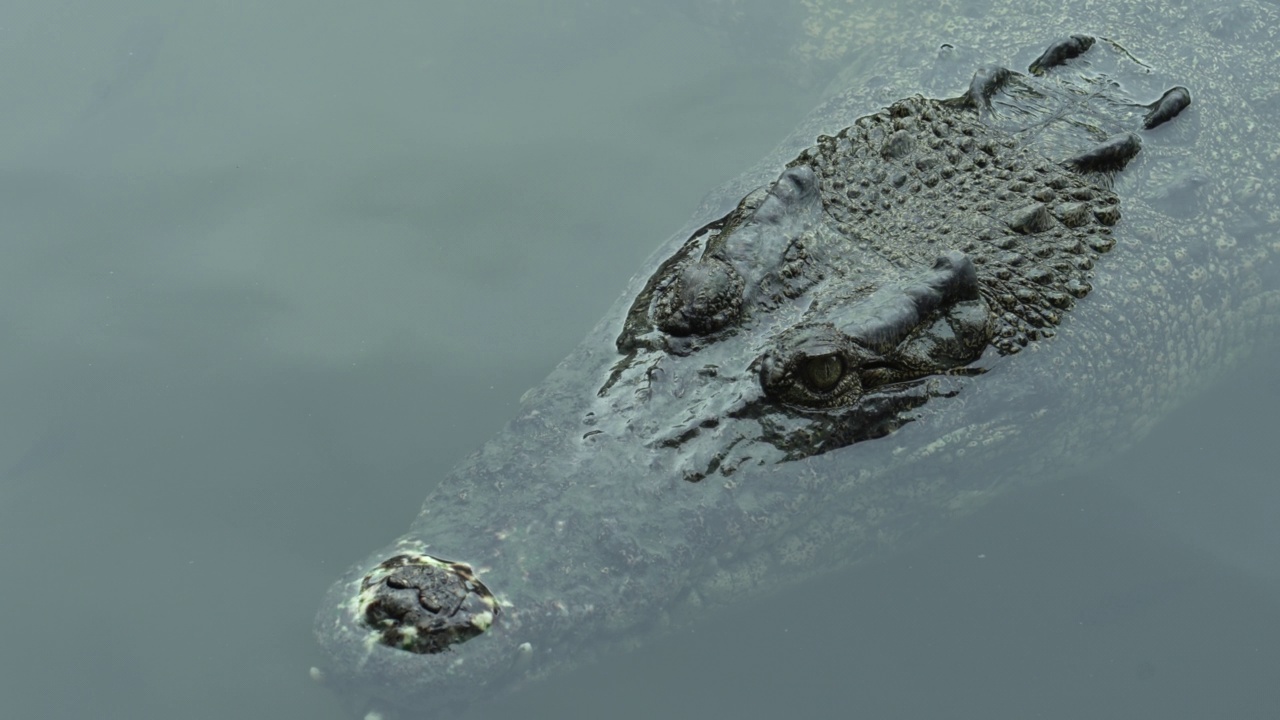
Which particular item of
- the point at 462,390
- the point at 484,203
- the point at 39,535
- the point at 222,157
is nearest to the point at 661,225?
the point at 484,203

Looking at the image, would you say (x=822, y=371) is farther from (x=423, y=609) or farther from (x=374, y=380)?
(x=374, y=380)

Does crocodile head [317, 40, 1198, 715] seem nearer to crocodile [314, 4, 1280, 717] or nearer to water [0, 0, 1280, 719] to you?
crocodile [314, 4, 1280, 717]

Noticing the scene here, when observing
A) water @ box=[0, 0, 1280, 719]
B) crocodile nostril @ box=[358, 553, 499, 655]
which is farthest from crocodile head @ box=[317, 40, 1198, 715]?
water @ box=[0, 0, 1280, 719]

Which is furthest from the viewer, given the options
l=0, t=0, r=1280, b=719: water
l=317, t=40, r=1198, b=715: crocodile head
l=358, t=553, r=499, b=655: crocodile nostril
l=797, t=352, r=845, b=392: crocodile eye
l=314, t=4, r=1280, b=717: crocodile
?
l=0, t=0, r=1280, b=719: water

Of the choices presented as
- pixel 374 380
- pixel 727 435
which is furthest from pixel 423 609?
pixel 374 380

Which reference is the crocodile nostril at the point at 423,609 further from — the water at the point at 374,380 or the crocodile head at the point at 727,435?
the water at the point at 374,380

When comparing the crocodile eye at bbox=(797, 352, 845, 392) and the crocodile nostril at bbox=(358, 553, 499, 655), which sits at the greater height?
the crocodile eye at bbox=(797, 352, 845, 392)

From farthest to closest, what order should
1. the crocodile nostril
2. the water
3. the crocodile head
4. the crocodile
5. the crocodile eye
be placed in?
the water
the crocodile eye
the crocodile
the crocodile head
the crocodile nostril
